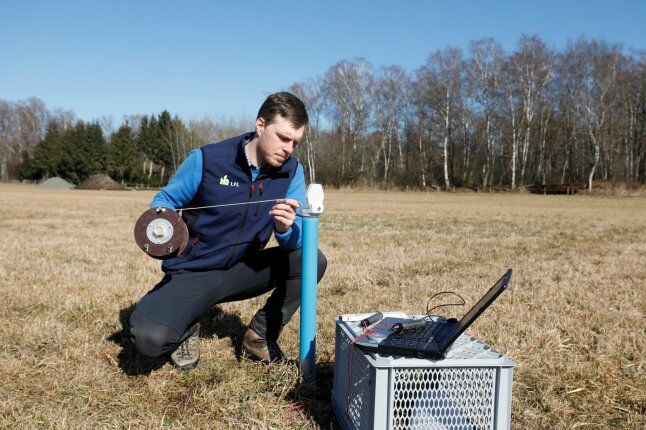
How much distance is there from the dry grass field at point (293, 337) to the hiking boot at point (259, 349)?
0.11 metres

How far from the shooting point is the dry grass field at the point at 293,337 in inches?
95.1

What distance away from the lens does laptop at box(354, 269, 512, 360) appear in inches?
71.5

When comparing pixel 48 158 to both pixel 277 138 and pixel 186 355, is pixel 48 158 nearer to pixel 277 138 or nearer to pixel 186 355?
pixel 186 355

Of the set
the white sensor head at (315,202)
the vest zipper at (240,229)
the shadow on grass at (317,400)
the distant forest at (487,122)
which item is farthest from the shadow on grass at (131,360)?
the distant forest at (487,122)

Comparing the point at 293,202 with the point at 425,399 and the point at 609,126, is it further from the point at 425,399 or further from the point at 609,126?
the point at 609,126

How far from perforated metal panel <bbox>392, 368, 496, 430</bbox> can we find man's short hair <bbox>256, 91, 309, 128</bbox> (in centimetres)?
145

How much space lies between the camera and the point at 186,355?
2.94m

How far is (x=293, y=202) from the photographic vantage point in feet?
8.92

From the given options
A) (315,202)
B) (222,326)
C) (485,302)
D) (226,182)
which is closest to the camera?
(485,302)

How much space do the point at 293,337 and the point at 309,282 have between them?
1.14m

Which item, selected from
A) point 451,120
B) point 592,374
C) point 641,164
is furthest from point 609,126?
point 592,374

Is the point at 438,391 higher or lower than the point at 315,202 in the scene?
lower

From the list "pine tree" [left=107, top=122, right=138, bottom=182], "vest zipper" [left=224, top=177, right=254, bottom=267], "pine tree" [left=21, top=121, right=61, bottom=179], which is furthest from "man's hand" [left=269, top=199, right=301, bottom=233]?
"pine tree" [left=21, top=121, right=61, bottom=179]

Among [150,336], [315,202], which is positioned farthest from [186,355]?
[315,202]
